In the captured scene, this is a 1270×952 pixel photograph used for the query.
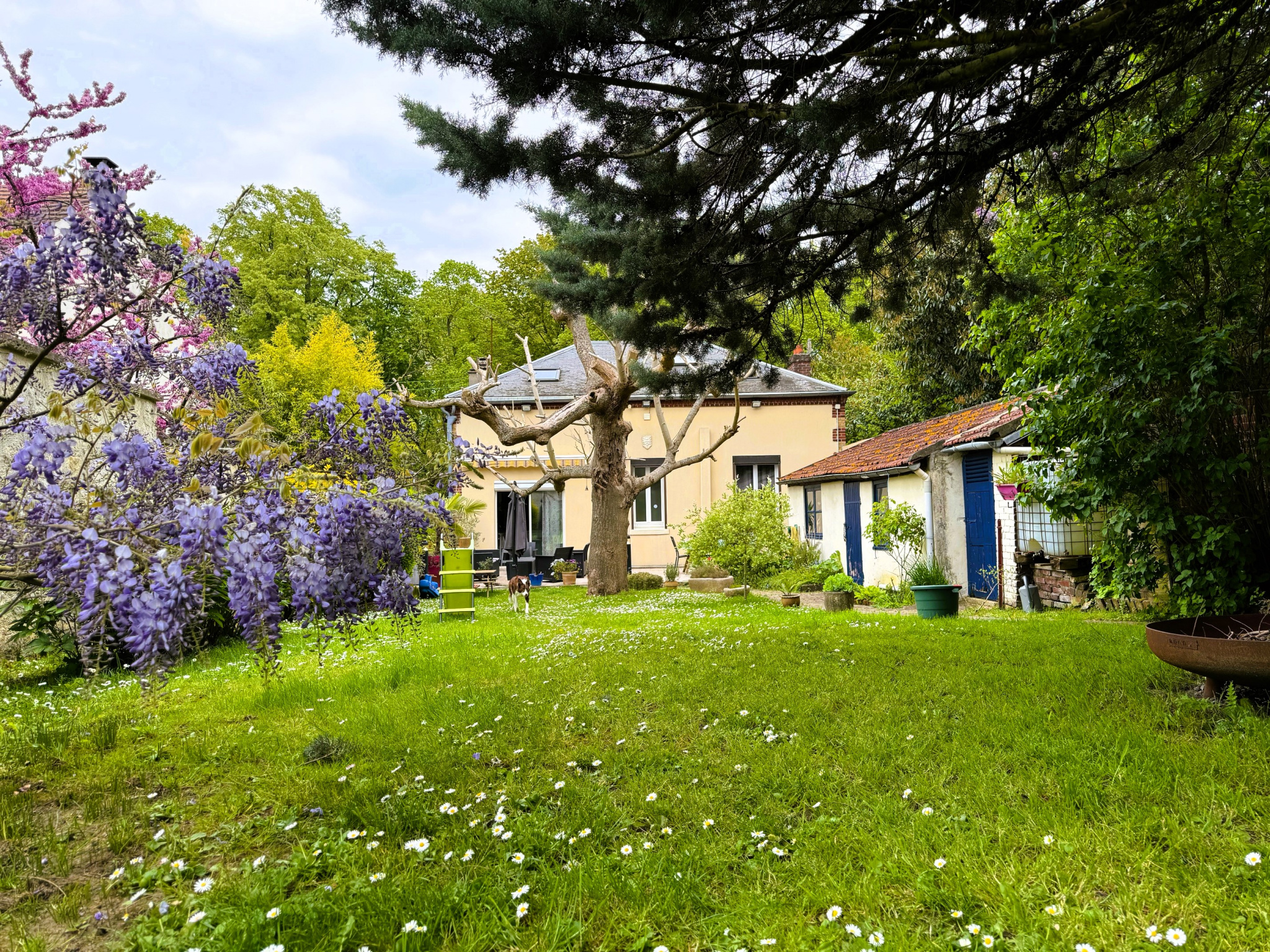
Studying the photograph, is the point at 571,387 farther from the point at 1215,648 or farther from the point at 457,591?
the point at 1215,648

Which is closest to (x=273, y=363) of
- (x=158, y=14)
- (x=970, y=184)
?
(x=158, y=14)

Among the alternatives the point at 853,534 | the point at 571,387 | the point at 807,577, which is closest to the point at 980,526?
the point at 807,577

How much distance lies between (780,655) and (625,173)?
4.22m

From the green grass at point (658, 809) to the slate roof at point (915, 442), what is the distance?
Answer: 4861 millimetres

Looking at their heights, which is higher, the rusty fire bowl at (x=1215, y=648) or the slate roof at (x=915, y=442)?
the slate roof at (x=915, y=442)

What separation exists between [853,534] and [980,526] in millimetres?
3733

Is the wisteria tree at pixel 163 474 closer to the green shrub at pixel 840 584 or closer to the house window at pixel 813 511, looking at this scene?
the green shrub at pixel 840 584

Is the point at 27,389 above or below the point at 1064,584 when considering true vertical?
above

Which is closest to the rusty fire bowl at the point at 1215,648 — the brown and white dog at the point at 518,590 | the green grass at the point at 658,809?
the green grass at the point at 658,809

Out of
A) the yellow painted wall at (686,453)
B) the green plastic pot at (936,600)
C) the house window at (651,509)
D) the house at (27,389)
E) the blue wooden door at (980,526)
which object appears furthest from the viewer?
the house window at (651,509)

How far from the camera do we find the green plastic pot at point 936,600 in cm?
866

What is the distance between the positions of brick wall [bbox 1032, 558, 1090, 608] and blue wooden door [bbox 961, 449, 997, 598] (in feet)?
2.94

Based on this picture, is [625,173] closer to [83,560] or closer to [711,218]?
[711,218]

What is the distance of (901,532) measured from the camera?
1148 cm
